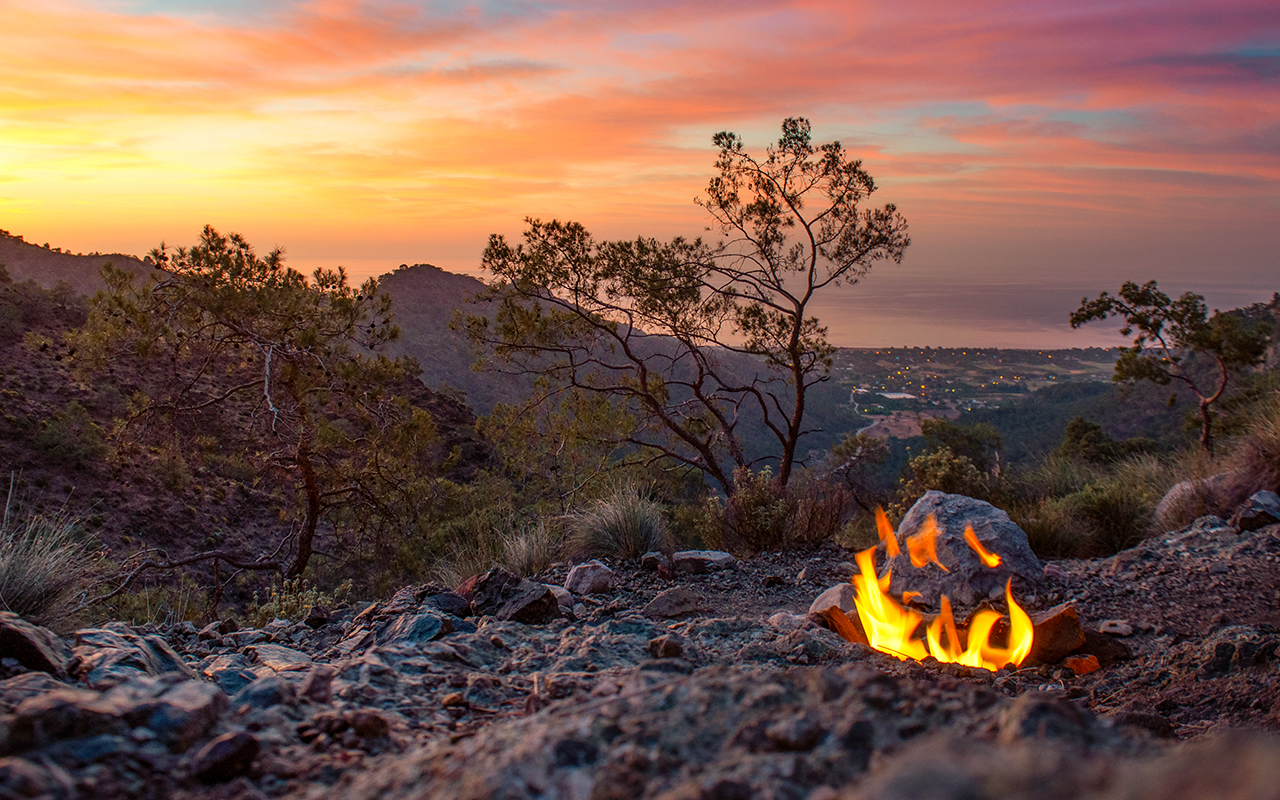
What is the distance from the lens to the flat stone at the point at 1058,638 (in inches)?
190

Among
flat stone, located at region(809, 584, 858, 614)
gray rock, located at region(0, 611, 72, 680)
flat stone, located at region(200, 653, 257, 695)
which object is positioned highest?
gray rock, located at region(0, 611, 72, 680)

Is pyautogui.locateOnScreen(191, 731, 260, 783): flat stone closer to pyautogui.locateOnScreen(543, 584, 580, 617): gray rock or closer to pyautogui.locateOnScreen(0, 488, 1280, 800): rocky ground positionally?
pyautogui.locateOnScreen(0, 488, 1280, 800): rocky ground

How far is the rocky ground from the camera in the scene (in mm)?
1273

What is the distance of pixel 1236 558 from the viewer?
266 inches

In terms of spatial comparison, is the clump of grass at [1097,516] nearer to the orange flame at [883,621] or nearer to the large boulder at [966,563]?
the large boulder at [966,563]

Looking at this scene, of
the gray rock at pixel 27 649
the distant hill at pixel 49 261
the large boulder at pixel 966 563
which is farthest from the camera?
the distant hill at pixel 49 261

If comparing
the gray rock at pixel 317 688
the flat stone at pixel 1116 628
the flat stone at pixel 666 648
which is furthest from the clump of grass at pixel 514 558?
the flat stone at pixel 1116 628

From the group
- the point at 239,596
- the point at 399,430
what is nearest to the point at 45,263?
the point at 239,596

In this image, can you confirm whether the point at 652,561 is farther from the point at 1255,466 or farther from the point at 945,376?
the point at 945,376

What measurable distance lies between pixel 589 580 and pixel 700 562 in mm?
1332

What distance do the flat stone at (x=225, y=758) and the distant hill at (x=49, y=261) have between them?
1472 inches

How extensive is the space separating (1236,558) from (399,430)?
980 cm

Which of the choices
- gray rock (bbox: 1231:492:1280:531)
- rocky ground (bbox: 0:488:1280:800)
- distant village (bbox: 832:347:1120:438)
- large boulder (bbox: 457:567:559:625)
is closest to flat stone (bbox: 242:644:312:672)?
rocky ground (bbox: 0:488:1280:800)

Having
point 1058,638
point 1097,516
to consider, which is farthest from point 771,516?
point 1097,516
